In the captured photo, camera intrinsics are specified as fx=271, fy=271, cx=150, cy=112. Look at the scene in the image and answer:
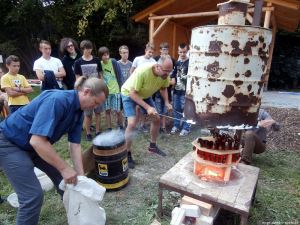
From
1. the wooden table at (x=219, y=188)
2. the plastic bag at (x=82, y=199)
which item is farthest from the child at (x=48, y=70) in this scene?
the wooden table at (x=219, y=188)

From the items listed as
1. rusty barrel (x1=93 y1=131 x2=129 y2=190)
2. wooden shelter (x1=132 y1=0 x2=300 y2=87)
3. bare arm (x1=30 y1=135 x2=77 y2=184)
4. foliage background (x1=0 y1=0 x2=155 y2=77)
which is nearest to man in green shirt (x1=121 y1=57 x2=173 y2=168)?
rusty barrel (x1=93 y1=131 x2=129 y2=190)

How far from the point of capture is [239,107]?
250cm

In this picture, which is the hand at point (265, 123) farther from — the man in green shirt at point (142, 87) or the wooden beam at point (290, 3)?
the wooden beam at point (290, 3)

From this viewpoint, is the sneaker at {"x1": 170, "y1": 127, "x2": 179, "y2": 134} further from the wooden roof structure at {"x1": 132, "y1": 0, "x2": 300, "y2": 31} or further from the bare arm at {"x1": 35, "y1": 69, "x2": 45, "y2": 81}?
the wooden roof structure at {"x1": 132, "y1": 0, "x2": 300, "y2": 31}

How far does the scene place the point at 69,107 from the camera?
2199 millimetres

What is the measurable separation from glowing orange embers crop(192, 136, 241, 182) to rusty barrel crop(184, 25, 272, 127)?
326 mm

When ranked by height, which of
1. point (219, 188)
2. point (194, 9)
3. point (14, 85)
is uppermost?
point (194, 9)

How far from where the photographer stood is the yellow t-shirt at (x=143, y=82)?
387cm

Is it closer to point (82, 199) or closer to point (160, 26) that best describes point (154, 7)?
point (160, 26)

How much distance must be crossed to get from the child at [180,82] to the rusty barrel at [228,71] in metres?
2.92

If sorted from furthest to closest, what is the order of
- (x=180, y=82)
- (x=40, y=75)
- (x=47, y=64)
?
(x=180, y=82) < (x=47, y=64) < (x=40, y=75)

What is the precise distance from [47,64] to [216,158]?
370cm

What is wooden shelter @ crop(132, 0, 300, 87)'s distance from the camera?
7738 mm

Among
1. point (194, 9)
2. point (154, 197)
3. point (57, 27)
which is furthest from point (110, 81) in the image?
point (57, 27)
